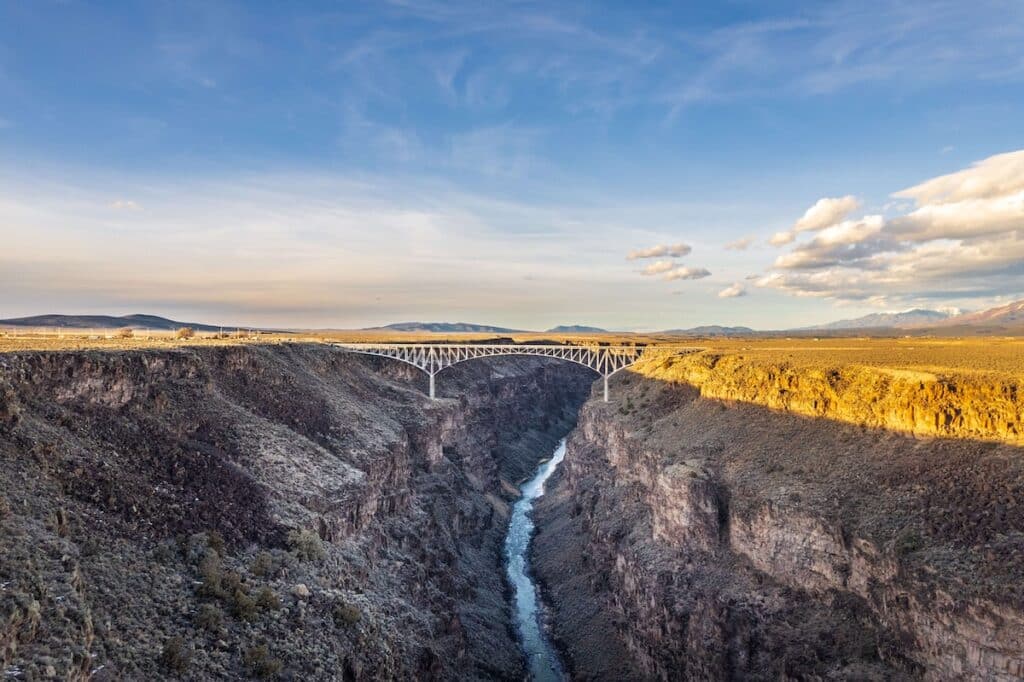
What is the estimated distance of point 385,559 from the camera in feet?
124

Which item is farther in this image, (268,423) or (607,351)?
(607,351)

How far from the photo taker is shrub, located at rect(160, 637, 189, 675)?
59.9 feet

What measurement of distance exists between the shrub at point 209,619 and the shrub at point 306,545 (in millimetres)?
7245

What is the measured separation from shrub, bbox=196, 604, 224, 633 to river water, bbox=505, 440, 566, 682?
79.2ft

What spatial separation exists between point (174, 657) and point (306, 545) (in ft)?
35.9

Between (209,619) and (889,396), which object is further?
(889,396)

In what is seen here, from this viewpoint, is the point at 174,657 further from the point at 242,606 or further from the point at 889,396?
the point at 889,396

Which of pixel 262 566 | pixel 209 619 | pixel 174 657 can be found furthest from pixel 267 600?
pixel 174 657

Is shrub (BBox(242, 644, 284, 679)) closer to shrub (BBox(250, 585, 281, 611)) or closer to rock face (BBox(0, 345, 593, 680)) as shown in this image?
rock face (BBox(0, 345, 593, 680))

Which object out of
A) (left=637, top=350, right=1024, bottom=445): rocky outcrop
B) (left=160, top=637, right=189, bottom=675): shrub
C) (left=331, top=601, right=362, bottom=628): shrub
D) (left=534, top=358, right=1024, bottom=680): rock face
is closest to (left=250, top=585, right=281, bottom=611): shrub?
(left=331, top=601, right=362, bottom=628): shrub

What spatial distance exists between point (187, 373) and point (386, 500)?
16364 mm

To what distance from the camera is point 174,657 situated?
18484 mm

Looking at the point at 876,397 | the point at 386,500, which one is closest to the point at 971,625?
the point at 876,397

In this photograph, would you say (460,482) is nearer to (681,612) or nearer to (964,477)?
(681,612)
